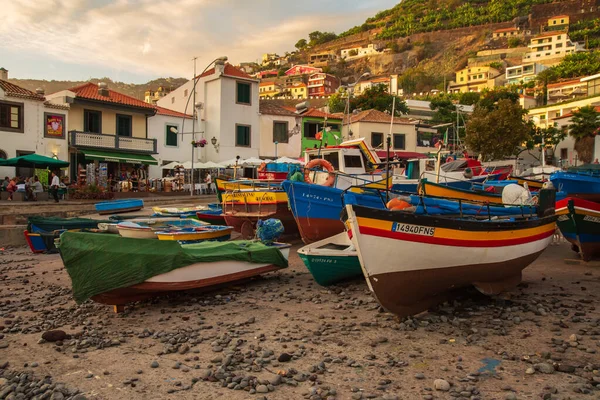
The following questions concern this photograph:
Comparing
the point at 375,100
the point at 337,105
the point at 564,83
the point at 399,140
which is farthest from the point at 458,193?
the point at 564,83

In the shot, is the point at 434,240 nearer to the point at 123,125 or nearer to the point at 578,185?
the point at 578,185

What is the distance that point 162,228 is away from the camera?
14.7m

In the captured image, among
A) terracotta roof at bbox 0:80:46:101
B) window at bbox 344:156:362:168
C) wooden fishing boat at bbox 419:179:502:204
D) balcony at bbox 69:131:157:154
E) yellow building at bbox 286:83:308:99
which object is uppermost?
yellow building at bbox 286:83:308:99

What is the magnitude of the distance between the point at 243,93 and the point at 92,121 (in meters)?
11.5

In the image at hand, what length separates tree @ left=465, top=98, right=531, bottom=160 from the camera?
37.6 meters

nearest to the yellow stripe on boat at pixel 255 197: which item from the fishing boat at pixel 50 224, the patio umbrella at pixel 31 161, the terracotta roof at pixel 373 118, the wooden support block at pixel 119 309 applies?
the fishing boat at pixel 50 224

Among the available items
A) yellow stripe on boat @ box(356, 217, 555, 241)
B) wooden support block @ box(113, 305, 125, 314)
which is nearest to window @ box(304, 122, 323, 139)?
yellow stripe on boat @ box(356, 217, 555, 241)

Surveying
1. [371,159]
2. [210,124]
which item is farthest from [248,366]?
→ [210,124]

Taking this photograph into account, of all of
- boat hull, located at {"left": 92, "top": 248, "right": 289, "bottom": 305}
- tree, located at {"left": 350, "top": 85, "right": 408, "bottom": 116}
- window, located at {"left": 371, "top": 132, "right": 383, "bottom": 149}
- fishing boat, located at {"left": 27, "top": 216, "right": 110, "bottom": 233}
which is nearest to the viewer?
boat hull, located at {"left": 92, "top": 248, "right": 289, "bottom": 305}

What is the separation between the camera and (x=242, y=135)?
38.7m

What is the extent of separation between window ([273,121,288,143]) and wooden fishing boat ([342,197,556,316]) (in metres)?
33.2

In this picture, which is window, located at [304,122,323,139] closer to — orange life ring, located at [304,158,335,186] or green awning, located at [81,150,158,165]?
green awning, located at [81,150,158,165]

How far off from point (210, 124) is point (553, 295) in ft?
105

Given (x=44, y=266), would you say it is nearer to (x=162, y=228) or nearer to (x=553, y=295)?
(x=162, y=228)
